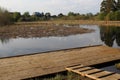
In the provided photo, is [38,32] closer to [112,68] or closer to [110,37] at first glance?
[110,37]

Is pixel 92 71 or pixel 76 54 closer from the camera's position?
pixel 92 71

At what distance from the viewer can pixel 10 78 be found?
6.42 meters

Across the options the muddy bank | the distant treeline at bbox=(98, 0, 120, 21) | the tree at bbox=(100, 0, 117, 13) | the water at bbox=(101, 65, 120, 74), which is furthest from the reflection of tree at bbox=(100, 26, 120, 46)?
the tree at bbox=(100, 0, 117, 13)

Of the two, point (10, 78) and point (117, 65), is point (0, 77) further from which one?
point (117, 65)

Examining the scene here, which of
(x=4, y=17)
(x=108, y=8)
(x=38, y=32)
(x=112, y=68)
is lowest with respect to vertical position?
(x=112, y=68)

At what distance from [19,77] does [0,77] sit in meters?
0.61

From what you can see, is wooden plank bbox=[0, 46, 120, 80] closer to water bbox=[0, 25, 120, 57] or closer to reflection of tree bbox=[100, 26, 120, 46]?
water bbox=[0, 25, 120, 57]

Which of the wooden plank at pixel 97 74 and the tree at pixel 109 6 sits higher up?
the tree at pixel 109 6

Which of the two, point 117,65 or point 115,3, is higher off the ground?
point 115,3

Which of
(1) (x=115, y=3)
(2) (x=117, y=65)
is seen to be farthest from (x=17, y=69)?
(1) (x=115, y=3)

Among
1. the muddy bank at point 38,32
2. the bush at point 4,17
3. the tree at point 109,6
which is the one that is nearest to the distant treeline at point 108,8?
the tree at point 109,6

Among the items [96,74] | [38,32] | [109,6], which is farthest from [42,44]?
[109,6]

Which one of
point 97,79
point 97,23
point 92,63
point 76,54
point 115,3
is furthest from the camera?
point 115,3

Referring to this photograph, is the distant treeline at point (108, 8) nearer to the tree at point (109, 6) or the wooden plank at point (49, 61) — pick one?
the tree at point (109, 6)
